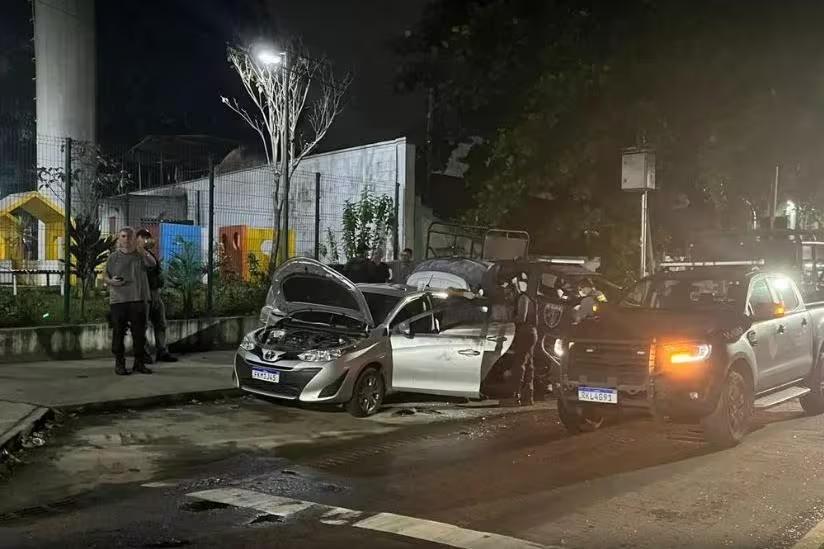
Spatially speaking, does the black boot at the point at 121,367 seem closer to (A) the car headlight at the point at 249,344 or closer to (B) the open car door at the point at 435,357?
(A) the car headlight at the point at 249,344

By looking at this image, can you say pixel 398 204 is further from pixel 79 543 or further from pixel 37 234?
pixel 79 543

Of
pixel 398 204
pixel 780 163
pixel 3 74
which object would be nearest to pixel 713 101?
pixel 780 163

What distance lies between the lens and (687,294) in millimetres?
9617

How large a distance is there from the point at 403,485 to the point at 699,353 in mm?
3102

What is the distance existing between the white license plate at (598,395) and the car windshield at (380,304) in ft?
9.08

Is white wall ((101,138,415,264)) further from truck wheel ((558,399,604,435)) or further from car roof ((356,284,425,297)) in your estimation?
truck wheel ((558,399,604,435))

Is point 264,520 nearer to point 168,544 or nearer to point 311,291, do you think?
point 168,544

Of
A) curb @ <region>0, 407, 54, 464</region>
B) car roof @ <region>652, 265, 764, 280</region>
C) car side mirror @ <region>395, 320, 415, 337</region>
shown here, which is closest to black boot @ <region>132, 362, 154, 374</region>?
curb @ <region>0, 407, 54, 464</region>

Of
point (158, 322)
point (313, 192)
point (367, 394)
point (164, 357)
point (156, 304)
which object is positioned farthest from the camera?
point (313, 192)

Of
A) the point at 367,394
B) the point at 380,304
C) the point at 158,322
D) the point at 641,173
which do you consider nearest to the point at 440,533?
the point at 367,394

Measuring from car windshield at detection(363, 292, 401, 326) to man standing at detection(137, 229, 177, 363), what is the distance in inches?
135

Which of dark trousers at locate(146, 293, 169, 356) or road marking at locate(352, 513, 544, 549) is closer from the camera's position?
road marking at locate(352, 513, 544, 549)

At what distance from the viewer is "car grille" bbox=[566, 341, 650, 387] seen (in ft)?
25.6

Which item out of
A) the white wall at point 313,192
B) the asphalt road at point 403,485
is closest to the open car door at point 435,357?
the asphalt road at point 403,485
